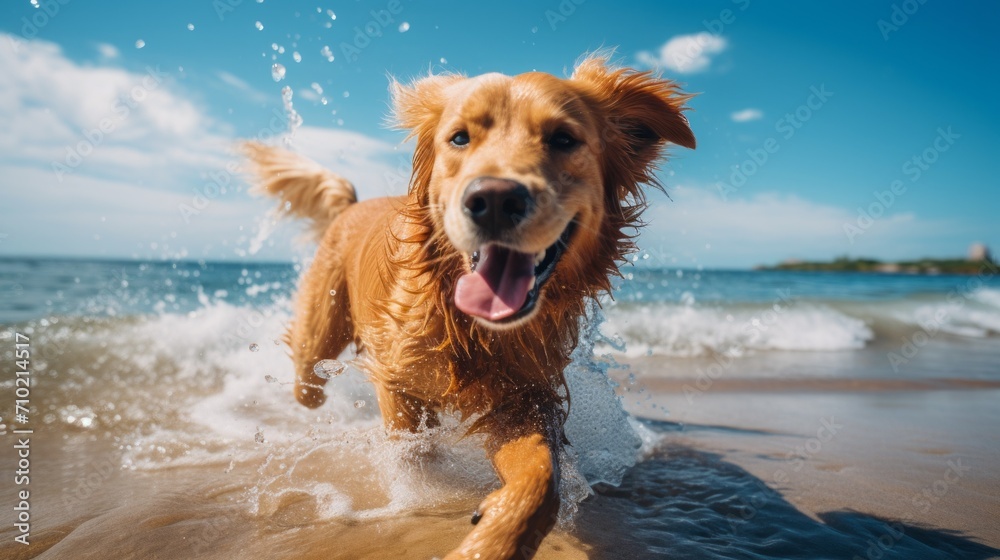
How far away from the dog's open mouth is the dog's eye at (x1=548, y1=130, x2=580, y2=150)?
478 millimetres

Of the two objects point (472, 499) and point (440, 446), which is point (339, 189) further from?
point (472, 499)

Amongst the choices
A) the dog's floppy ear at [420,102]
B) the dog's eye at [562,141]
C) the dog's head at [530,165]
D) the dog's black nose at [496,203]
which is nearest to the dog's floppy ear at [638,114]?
the dog's head at [530,165]

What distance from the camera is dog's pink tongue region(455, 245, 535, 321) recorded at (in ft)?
6.88

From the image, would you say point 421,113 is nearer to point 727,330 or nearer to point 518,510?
point 518,510

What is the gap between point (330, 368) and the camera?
3.57m

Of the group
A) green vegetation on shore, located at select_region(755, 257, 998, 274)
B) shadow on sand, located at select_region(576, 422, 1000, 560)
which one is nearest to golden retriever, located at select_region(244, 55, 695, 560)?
shadow on sand, located at select_region(576, 422, 1000, 560)

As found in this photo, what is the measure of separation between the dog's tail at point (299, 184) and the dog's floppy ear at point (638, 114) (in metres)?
2.62

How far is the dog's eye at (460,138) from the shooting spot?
7.92 feet

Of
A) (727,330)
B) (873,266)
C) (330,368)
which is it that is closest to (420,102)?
(330,368)

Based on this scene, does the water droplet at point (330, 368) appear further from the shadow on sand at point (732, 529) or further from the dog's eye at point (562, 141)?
the dog's eye at point (562, 141)

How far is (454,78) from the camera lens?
9.71ft

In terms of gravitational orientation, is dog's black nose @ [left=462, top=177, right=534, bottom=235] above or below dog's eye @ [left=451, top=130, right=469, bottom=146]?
below

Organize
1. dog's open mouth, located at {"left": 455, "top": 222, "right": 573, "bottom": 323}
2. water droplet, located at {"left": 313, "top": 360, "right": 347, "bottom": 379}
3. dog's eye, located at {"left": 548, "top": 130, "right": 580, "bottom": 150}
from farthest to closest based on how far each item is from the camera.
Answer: water droplet, located at {"left": 313, "top": 360, "right": 347, "bottom": 379}, dog's eye, located at {"left": 548, "top": 130, "right": 580, "bottom": 150}, dog's open mouth, located at {"left": 455, "top": 222, "right": 573, "bottom": 323}

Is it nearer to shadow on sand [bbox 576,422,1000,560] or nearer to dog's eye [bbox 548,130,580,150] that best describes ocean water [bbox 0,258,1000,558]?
shadow on sand [bbox 576,422,1000,560]
